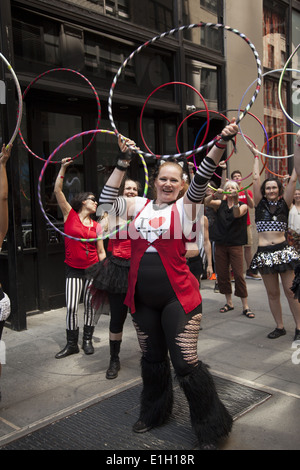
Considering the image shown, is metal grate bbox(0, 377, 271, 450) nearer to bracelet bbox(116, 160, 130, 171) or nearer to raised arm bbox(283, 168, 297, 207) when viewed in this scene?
bracelet bbox(116, 160, 130, 171)

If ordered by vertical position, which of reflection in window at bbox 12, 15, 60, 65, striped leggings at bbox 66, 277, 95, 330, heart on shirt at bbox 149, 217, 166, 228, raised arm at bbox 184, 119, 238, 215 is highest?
reflection in window at bbox 12, 15, 60, 65

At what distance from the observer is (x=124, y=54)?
752 cm

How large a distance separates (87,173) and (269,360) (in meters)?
4.17

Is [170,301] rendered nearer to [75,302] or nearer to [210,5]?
[75,302]

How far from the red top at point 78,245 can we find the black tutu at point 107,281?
585mm

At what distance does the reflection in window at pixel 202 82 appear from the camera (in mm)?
8742

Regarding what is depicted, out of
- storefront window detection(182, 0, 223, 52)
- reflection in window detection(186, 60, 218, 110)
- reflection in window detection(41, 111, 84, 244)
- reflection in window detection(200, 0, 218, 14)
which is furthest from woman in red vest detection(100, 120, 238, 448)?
reflection in window detection(200, 0, 218, 14)

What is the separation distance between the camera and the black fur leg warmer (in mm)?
3289

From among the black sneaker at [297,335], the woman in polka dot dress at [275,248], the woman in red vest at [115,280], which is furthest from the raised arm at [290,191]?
the woman in red vest at [115,280]

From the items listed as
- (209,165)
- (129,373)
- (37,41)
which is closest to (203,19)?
(37,41)

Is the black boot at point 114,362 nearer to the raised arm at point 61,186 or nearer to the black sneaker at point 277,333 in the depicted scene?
the raised arm at point 61,186

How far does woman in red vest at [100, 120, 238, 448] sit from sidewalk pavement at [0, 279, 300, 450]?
32cm

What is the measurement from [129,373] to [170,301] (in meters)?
1.69

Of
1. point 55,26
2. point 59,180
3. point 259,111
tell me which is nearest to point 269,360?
point 59,180
